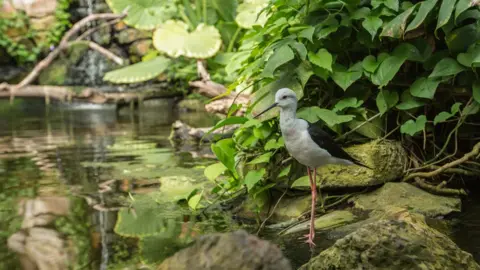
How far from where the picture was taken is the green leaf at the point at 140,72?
37.5ft

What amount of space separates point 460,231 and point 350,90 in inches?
44.9

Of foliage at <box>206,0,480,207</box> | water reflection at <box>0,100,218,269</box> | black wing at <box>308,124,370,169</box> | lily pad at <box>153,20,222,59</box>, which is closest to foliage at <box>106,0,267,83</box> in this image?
lily pad at <box>153,20,222,59</box>

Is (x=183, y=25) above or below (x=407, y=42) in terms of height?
below

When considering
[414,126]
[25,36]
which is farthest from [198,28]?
[414,126]

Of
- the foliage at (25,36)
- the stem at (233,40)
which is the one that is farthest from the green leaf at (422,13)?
the foliage at (25,36)

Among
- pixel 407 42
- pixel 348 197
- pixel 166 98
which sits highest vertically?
pixel 407 42

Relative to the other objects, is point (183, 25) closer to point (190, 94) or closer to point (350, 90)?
point (190, 94)

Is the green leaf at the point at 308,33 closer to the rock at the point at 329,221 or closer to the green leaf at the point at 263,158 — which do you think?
the green leaf at the point at 263,158

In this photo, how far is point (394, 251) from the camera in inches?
81.0

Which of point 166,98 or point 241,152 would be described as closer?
point 241,152

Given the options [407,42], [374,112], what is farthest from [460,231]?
[407,42]

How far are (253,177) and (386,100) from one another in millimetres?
962

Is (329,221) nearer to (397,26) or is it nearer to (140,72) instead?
(397,26)

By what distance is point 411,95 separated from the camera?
3.60 metres
